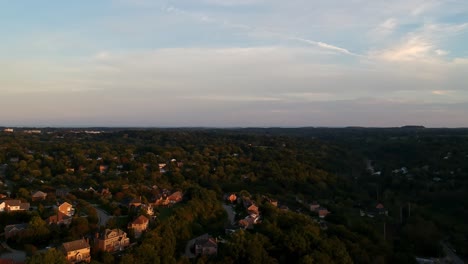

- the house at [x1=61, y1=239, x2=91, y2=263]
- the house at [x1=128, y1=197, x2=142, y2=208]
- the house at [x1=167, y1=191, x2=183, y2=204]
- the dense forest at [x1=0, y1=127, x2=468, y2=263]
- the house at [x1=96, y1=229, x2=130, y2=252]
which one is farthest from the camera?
the house at [x1=167, y1=191, x2=183, y2=204]

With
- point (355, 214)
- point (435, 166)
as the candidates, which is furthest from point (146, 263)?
point (435, 166)

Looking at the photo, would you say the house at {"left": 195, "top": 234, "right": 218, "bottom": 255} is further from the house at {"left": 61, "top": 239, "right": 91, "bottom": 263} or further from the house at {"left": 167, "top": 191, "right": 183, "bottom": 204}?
the house at {"left": 167, "top": 191, "right": 183, "bottom": 204}

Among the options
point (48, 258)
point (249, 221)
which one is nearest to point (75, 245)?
point (48, 258)

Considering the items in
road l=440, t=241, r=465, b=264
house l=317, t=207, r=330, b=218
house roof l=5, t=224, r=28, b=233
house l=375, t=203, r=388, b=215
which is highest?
house roof l=5, t=224, r=28, b=233

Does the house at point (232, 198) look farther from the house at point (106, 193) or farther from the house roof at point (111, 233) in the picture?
the house roof at point (111, 233)

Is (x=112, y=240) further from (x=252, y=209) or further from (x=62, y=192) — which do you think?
(x=62, y=192)

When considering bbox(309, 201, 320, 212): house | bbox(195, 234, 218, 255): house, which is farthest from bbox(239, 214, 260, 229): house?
bbox(309, 201, 320, 212): house

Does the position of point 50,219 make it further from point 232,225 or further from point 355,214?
point 355,214
